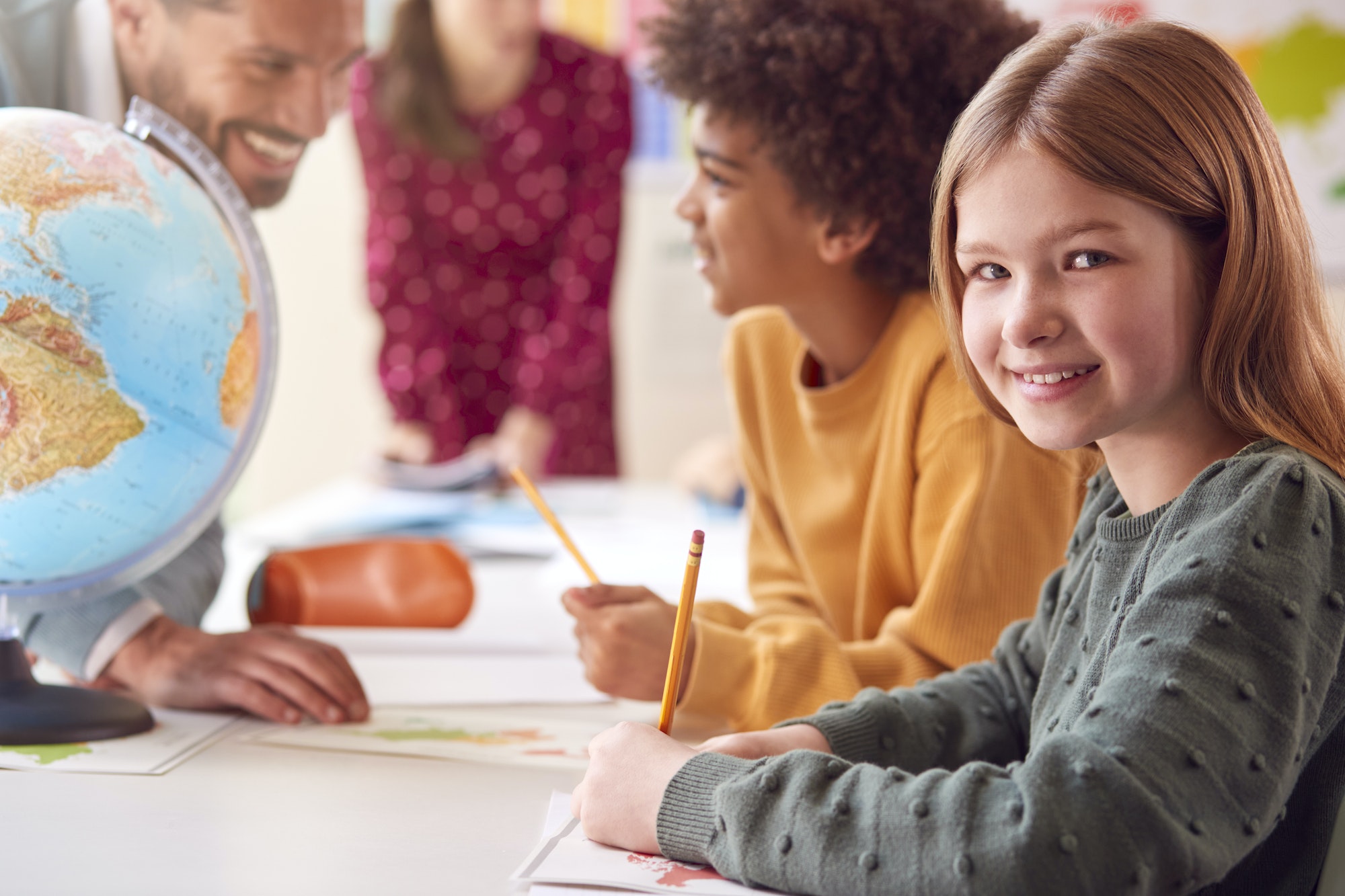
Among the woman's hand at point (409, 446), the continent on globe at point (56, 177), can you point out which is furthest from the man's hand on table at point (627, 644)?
the woman's hand at point (409, 446)

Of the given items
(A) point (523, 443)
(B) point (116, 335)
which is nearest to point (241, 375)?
(B) point (116, 335)

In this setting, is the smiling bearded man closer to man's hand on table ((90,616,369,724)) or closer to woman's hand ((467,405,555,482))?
man's hand on table ((90,616,369,724))

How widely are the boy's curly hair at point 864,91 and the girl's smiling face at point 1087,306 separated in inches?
18.0

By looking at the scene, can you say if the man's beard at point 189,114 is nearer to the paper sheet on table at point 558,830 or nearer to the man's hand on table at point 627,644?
the man's hand on table at point 627,644

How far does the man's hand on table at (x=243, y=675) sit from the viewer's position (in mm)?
920

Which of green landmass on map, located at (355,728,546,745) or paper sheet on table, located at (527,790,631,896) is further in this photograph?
green landmass on map, located at (355,728,546,745)

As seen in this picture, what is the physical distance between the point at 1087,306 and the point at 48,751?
27.2 inches

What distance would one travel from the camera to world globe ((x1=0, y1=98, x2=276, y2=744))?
0.75 meters

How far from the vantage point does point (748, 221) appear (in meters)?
1.16

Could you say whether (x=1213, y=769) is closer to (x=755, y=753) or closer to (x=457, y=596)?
(x=755, y=753)

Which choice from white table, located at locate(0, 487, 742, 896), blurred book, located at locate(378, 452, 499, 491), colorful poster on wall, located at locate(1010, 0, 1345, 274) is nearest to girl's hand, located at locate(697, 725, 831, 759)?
white table, located at locate(0, 487, 742, 896)

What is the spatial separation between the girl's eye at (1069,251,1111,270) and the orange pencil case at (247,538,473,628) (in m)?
0.71

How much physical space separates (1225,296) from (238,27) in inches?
31.0

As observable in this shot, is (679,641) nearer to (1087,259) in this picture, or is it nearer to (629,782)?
(629,782)
